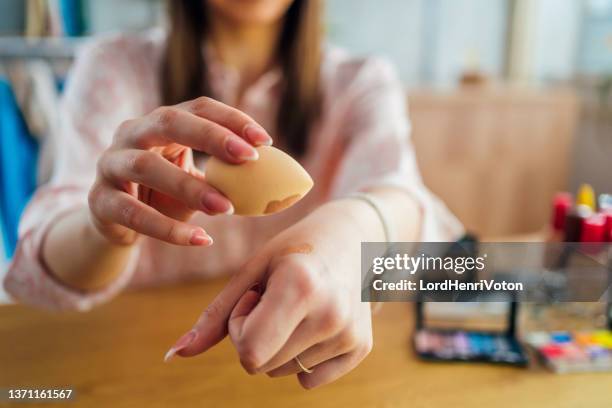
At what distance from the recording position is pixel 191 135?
0.21 m

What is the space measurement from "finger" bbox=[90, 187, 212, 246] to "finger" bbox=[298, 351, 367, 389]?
73mm

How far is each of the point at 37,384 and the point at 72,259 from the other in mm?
104

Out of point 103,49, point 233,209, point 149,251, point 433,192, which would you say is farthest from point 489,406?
point 433,192

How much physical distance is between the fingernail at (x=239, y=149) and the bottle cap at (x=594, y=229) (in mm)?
297

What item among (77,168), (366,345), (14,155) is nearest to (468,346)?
(366,345)

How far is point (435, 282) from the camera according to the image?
0.95ft

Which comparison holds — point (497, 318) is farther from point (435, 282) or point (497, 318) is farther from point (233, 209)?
point (233, 209)

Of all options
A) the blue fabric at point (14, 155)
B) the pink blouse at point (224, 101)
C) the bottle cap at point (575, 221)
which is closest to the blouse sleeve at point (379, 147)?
the pink blouse at point (224, 101)

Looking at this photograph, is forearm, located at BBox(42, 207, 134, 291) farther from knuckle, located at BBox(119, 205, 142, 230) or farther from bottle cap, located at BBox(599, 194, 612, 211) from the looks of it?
bottle cap, located at BBox(599, 194, 612, 211)

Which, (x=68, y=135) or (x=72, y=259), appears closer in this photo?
(x=72, y=259)

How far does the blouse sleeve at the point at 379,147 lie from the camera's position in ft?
1.57

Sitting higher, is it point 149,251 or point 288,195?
point 288,195

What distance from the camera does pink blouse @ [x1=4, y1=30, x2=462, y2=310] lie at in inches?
17.4

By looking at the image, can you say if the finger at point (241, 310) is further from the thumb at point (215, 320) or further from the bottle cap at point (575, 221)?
the bottle cap at point (575, 221)
